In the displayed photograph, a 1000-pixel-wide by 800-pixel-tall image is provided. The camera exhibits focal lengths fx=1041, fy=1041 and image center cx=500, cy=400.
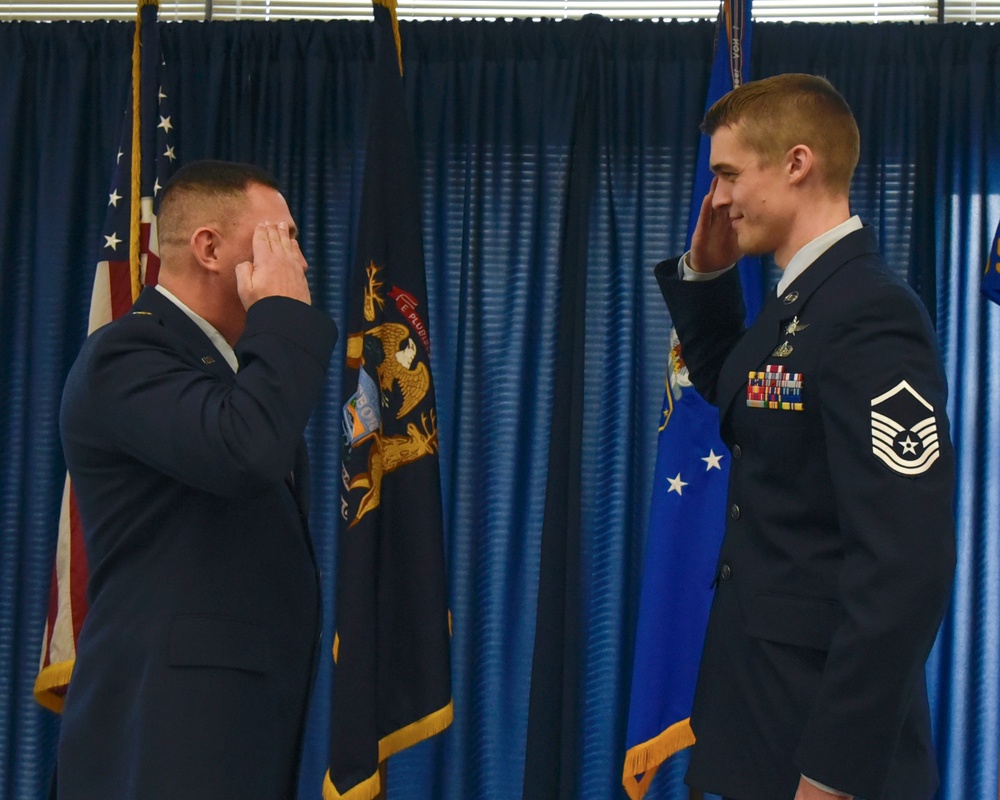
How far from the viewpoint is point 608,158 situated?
3004 mm

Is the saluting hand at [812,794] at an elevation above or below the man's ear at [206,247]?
below

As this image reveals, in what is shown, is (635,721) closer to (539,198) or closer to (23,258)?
(539,198)

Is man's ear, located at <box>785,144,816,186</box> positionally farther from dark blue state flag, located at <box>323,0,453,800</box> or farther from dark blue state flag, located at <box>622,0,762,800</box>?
dark blue state flag, located at <box>323,0,453,800</box>

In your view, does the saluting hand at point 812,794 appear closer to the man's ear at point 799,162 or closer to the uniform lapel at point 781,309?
the uniform lapel at point 781,309

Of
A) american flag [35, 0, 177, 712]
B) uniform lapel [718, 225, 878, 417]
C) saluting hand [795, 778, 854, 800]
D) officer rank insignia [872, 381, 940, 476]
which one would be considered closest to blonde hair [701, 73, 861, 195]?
uniform lapel [718, 225, 878, 417]

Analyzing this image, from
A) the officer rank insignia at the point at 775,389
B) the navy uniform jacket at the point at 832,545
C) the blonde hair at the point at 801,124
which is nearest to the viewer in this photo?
the navy uniform jacket at the point at 832,545

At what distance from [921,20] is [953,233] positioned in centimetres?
66

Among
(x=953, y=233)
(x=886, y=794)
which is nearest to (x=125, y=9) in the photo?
(x=953, y=233)

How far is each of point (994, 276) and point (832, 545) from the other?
1.50 m

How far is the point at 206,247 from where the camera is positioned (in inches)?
63.5

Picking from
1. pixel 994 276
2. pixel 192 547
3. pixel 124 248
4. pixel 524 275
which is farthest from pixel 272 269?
pixel 994 276

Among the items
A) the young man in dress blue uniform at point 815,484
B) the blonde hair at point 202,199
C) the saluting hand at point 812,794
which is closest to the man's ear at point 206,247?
the blonde hair at point 202,199

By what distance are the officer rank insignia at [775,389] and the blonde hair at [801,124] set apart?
29cm

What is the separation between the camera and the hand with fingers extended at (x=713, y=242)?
1.64 metres
